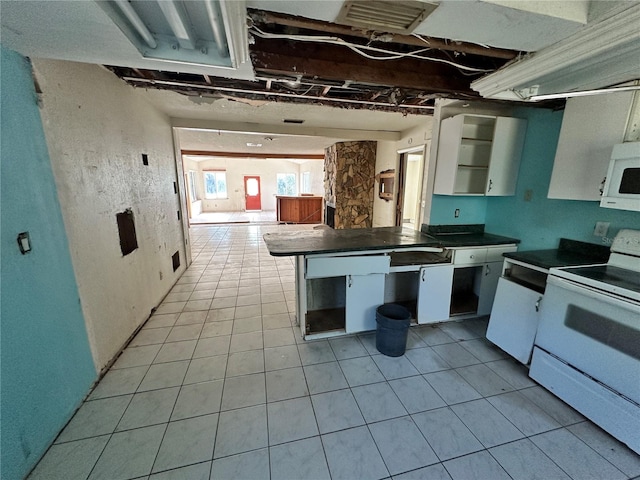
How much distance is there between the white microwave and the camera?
1.54 metres

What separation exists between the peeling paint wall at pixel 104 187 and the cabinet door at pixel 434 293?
267 centimetres

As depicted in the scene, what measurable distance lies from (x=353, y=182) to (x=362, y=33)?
16.0 feet

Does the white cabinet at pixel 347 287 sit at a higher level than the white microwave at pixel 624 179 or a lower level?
lower

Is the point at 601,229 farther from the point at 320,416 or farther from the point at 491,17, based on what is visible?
the point at 320,416

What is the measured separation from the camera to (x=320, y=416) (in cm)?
162

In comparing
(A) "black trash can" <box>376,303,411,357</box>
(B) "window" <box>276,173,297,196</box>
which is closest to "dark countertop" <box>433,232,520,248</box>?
(A) "black trash can" <box>376,303,411,357</box>

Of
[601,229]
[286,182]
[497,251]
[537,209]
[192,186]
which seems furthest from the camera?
[286,182]

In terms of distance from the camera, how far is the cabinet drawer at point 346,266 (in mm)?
2145

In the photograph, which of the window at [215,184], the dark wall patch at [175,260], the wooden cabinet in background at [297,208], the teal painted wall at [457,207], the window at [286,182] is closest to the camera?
the teal painted wall at [457,207]

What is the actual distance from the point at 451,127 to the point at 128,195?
3.20 meters

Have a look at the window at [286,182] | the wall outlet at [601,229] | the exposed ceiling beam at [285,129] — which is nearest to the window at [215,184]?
the window at [286,182]

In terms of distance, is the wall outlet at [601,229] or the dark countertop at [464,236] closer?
the wall outlet at [601,229]

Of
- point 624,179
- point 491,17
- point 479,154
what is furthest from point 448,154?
point 491,17

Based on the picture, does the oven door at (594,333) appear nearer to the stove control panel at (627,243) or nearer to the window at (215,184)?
the stove control panel at (627,243)
